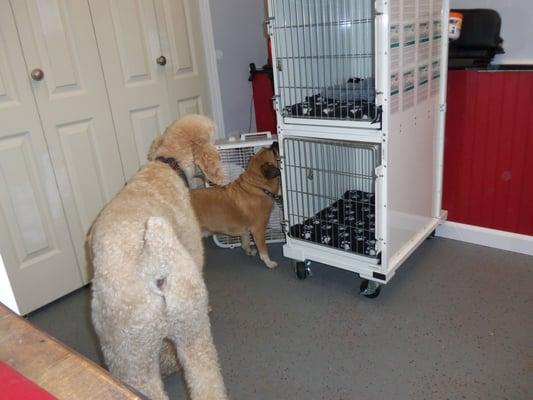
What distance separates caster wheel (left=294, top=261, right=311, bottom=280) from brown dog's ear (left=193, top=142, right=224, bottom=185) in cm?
80

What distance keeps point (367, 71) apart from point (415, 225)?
2.79 feet

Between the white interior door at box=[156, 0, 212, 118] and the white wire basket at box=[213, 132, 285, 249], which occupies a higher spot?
the white interior door at box=[156, 0, 212, 118]

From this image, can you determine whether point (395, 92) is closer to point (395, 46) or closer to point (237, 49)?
point (395, 46)

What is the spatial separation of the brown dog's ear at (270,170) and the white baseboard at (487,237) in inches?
43.8

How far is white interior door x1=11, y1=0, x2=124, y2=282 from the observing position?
207cm

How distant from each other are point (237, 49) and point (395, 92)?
174 centimetres

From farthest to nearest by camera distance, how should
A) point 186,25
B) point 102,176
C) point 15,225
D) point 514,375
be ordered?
point 186,25 → point 102,176 → point 15,225 → point 514,375

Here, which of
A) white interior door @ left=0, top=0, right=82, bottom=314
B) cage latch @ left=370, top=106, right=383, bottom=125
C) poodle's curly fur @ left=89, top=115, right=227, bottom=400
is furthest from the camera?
white interior door @ left=0, top=0, right=82, bottom=314

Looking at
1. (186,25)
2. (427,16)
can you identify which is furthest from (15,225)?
(427,16)

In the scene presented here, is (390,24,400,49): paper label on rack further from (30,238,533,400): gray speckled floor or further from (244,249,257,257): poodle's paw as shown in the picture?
(244,249,257,257): poodle's paw

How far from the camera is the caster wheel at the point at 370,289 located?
2090 mm

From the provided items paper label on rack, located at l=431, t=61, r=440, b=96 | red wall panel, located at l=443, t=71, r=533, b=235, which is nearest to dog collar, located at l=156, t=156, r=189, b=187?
paper label on rack, located at l=431, t=61, r=440, b=96

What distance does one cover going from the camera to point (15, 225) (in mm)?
2113

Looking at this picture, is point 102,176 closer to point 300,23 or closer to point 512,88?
point 300,23
